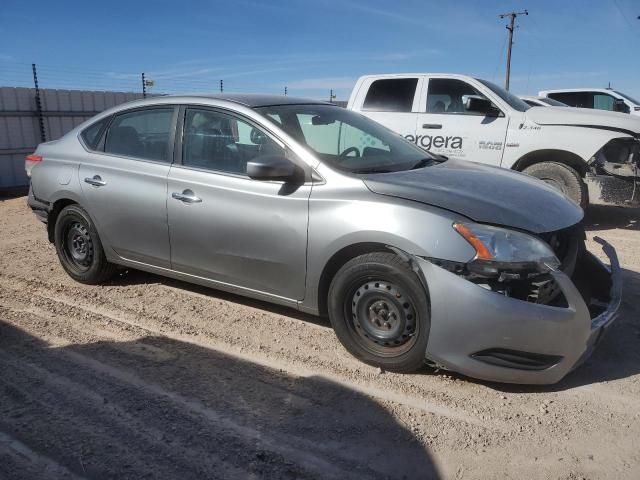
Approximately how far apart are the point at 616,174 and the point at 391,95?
3.31 metres

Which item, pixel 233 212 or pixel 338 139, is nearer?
pixel 233 212

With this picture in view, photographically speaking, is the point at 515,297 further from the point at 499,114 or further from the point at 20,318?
the point at 499,114

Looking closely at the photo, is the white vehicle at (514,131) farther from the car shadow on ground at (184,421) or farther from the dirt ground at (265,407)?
the car shadow on ground at (184,421)

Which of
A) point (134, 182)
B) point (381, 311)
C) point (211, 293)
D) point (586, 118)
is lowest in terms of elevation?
point (211, 293)

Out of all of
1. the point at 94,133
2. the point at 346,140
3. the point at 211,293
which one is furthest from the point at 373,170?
the point at 94,133

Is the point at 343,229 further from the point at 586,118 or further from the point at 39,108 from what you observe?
the point at 39,108

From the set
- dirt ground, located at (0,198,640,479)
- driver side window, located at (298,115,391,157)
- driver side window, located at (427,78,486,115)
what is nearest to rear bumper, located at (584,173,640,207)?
driver side window, located at (427,78,486,115)

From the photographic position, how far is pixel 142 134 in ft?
14.8

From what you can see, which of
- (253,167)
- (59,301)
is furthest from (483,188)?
(59,301)

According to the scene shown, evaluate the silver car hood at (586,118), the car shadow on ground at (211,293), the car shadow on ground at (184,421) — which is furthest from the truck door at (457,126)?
the car shadow on ground at (184,421)

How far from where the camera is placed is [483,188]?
3.47 meters

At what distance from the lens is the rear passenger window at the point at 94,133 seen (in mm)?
4770

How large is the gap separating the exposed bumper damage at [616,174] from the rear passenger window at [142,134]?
5.50 m

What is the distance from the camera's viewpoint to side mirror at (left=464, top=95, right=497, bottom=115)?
731 centimetres
